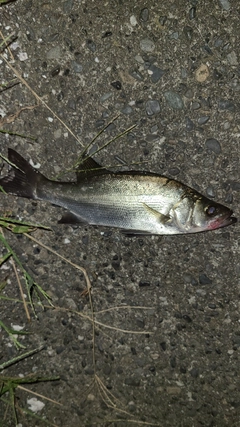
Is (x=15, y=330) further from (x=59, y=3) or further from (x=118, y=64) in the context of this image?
(x=59, y=3)

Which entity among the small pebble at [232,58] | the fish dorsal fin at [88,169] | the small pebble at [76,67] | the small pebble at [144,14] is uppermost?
the small pebble at [144,14]

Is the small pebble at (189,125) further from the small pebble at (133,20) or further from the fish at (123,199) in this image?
the small pebble at (133,20)

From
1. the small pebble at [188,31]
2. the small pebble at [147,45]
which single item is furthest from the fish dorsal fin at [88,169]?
the small pebble at [188,31]

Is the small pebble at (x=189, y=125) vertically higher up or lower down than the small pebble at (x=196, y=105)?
lower down

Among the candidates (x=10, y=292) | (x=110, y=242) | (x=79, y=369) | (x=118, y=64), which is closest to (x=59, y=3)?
(x=118, y=64)

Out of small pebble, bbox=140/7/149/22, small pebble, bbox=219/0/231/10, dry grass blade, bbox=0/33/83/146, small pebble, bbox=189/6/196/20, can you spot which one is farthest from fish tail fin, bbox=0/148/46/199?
small pebble, bbox=219/0/231/10

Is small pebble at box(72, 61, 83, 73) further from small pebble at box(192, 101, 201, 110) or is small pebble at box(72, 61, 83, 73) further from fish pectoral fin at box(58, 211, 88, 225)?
fish pectoral fin at box(58, 211, 88, 225)
